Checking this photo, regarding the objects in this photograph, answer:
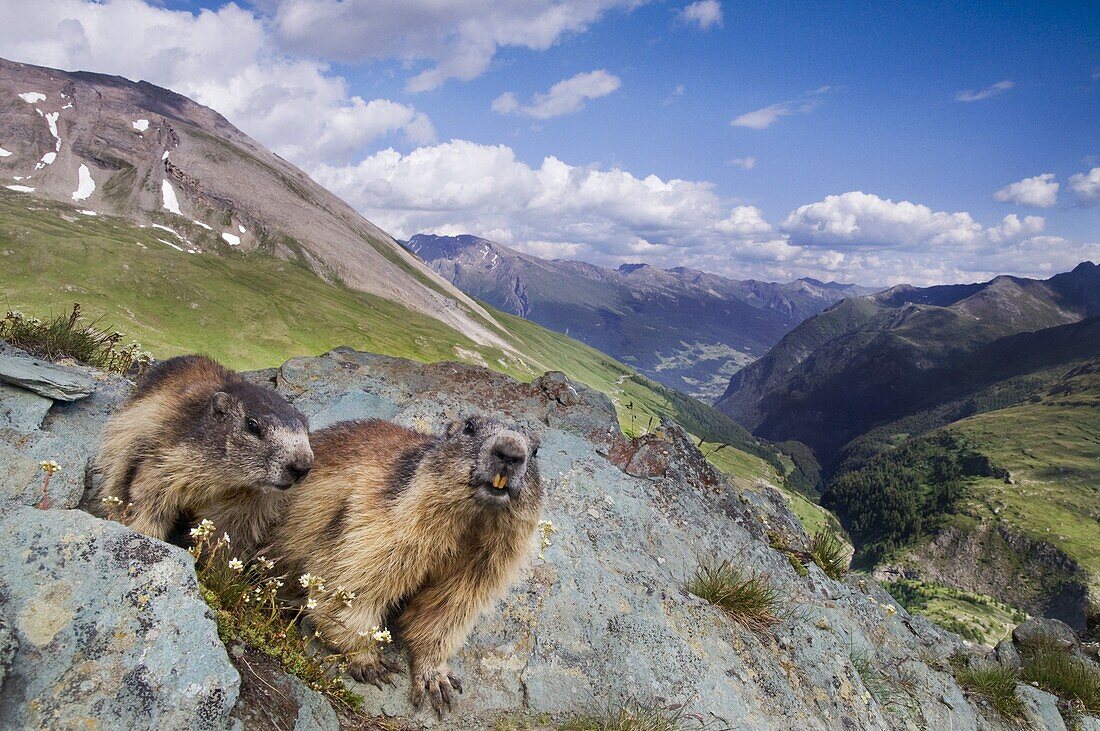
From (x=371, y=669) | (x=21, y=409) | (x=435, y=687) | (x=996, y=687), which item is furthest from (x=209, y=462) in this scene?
(x=996, y=687)

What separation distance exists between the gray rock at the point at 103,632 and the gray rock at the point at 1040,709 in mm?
14707

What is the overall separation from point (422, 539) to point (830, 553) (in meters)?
10.7

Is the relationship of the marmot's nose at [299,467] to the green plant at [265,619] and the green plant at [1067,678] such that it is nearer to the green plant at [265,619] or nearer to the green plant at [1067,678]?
the green plant at [265,619]

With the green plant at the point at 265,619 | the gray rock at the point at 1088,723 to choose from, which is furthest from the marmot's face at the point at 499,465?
the gray rock at the point at 1088,723

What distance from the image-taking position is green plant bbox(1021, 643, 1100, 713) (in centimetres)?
1229

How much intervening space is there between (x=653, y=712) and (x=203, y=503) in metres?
5.64

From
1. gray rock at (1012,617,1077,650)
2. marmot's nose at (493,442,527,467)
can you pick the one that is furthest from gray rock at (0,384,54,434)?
gray rock at (1012,617,1077,650)

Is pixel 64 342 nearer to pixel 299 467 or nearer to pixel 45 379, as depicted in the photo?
pixel 45 379

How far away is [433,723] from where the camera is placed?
221 inches

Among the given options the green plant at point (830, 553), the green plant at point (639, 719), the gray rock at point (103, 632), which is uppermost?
the gray rock at point (103, 632)

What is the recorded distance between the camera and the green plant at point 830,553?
1247cm

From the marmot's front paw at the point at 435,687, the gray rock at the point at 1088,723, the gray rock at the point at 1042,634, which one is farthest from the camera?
the gray rock at the point at 1042,634

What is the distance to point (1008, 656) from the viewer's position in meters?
14.8

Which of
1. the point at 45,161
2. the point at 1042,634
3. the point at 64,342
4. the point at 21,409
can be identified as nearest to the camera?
the point at 21,409
